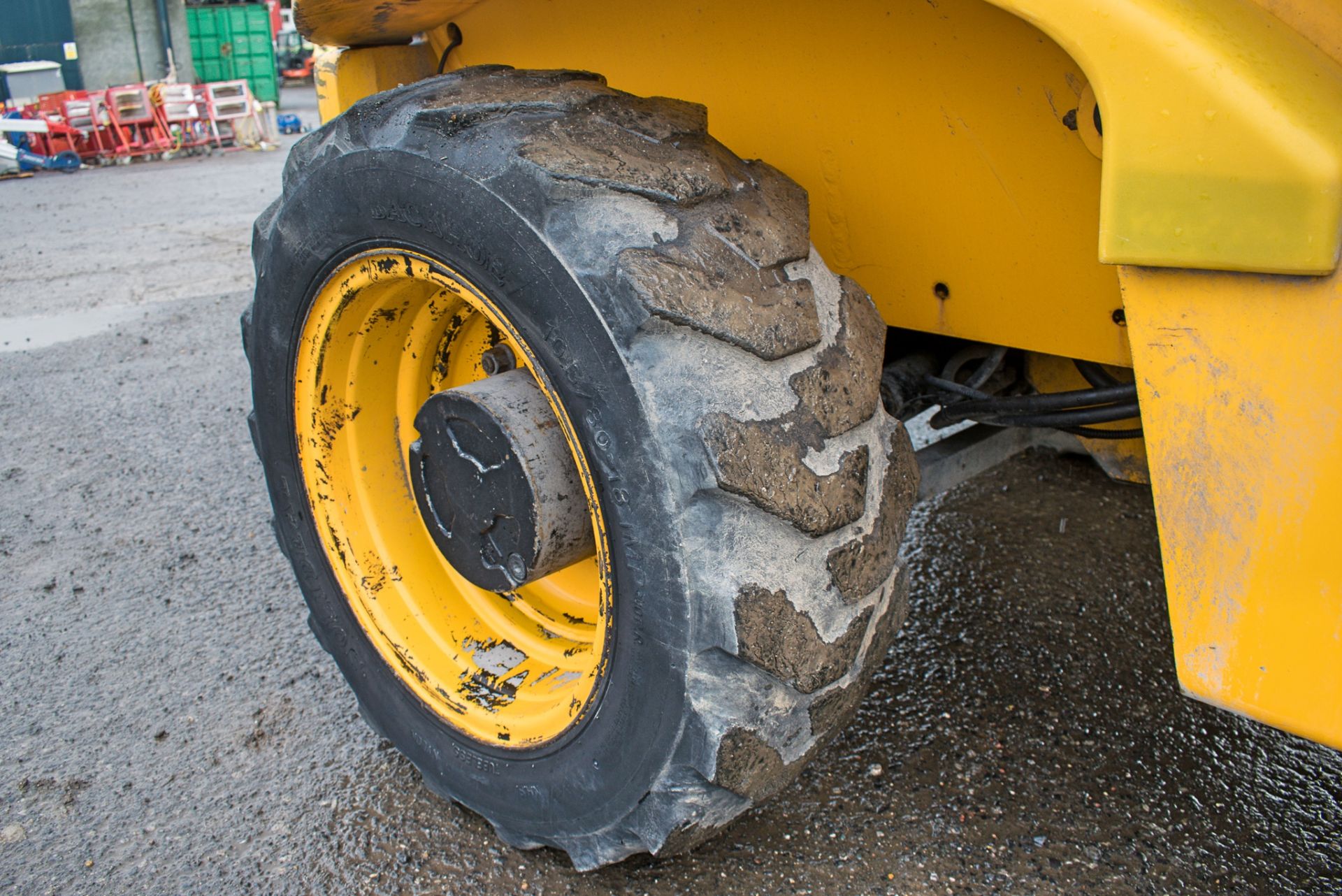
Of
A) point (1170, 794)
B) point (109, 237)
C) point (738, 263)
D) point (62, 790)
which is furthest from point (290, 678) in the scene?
point (109, 237)

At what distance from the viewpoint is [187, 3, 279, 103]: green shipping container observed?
14.8m

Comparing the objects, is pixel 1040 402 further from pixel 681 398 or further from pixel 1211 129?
pixel 1211 129

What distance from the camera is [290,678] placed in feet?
8.32

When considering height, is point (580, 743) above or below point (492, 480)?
below

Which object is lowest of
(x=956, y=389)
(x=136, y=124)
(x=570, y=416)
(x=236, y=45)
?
(x=136, y=124)

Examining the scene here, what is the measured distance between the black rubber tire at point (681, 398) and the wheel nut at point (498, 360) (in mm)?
358

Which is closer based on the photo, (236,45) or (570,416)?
(570,416)

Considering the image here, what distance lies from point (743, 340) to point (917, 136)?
0.47 metres

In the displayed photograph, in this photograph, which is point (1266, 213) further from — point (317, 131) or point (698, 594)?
point (317, 131)

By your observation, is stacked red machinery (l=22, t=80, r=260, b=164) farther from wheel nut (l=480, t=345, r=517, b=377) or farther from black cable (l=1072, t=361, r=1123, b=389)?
black cable (l=1072, t=361, r=1123, b=389)

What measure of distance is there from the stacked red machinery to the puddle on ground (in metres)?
6.72

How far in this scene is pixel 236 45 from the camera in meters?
14.9

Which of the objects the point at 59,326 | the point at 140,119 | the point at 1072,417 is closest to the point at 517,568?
the point at 1072,417

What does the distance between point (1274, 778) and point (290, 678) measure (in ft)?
6.85
